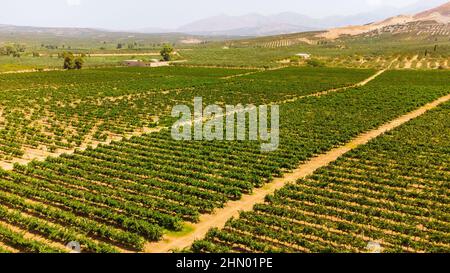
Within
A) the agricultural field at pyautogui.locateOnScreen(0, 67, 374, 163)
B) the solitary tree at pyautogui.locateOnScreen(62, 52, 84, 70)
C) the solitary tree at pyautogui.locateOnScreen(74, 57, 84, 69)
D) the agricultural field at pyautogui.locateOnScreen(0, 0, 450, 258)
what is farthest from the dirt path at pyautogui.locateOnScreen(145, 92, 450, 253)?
the solitary tree at pyautogui.locateOnScreen(62, 52, 84, 70)

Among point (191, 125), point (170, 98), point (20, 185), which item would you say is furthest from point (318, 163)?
point (170, 98)

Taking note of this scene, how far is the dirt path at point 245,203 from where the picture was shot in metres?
19.3

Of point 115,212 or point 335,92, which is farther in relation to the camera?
point 335,92

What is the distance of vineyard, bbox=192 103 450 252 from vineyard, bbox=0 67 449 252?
33cm

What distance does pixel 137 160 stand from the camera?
3089 cm

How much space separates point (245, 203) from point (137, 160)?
10.7 meters

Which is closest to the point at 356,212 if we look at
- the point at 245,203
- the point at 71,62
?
the point at 245,203

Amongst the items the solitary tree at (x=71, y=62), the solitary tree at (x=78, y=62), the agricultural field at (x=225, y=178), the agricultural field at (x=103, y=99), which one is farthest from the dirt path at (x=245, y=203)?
the solitary tree at (x=71, y=62)

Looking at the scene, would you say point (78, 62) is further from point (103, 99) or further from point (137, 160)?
point (137, 160)
